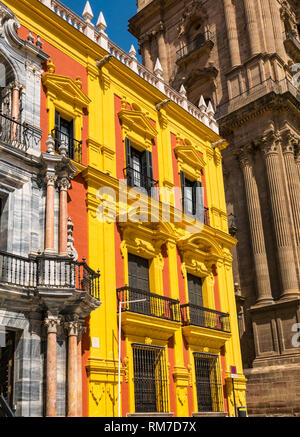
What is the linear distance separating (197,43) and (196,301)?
19.8 meters

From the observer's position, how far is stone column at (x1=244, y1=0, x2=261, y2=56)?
A: 29.1 m

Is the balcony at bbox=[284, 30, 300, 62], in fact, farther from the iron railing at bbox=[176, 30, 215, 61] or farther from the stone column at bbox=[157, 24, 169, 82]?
the stone column at bbox=[157, 24, 169, 82]

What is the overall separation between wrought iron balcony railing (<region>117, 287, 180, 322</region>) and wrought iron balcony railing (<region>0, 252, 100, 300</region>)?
243cm

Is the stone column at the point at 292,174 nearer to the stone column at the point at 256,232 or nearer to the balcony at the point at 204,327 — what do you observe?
the stone column at the point at 256,232

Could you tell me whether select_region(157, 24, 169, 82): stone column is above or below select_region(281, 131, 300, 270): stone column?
above

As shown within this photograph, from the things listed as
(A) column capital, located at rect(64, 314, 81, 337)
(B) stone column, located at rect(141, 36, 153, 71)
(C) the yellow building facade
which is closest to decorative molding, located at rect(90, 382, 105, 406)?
(C) the yellow building facade

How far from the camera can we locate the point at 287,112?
27.4m

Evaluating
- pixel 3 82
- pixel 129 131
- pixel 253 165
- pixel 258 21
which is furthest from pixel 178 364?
pixel 258 21

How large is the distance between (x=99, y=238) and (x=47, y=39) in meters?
6.35

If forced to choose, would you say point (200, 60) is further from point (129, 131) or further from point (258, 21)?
point (129, 131)

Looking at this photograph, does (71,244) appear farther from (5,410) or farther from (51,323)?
(5,410)

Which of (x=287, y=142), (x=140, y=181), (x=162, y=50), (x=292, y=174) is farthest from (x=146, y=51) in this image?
(x=140, y=181)

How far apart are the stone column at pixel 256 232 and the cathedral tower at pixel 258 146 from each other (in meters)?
0.05
